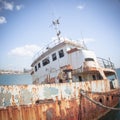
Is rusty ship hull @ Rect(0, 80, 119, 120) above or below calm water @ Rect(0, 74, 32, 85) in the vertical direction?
below

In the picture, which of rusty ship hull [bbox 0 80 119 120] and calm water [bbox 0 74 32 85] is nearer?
rusty ship hull [bbox 0 80 119 120]

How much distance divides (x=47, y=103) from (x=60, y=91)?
3.75 ft

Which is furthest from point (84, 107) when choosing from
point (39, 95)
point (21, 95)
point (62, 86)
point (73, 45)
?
point (73, 45)

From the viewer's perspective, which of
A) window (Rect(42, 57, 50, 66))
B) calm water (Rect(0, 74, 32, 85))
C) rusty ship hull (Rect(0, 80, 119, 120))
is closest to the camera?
rusty ship hull (Rect(0, 80, 119, 120))

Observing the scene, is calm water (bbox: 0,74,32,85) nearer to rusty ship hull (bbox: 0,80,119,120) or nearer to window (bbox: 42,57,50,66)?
window (bbox: 42,57,50,66)

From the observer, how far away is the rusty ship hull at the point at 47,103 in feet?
25.0

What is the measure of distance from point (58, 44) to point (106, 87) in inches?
205

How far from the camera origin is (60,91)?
9.53 meters

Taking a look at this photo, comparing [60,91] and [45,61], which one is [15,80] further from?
[60,91]

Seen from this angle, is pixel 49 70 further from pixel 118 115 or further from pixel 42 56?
pixel 118 115

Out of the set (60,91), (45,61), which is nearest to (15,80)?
(45,61)

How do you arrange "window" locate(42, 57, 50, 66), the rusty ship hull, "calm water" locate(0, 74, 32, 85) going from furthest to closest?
1. "calm water" locate(0, 74, 32, 85)
2. "window" locate(42, 57, 50, 66)
3. the rusty ship hull

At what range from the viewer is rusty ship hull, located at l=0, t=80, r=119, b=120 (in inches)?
300

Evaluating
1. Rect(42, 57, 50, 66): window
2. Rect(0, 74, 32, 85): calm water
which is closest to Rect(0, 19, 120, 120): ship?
Rect(42, 57, 50, 66): window
